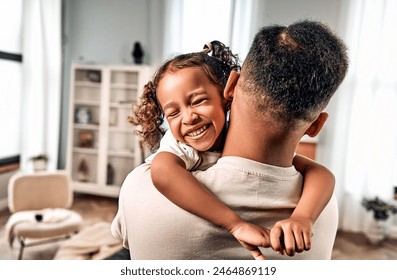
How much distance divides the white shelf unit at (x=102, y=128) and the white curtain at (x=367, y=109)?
0.37 m

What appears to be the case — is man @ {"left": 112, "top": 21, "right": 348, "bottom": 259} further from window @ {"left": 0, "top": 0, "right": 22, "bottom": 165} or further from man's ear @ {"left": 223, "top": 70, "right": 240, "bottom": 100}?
window @ {"left": 0, "top": 0, "right": 22, "bottom": 165}

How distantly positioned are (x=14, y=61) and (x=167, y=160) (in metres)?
0.56

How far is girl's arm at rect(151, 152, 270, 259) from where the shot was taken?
34 cm

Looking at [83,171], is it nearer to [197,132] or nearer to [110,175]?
[110,175]

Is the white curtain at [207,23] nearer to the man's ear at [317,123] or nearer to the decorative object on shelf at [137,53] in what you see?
the decorative object on shelf at [137,53]

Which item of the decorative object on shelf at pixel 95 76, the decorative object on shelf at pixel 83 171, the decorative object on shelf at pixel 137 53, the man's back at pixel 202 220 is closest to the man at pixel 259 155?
the man's back at pixel 202 220

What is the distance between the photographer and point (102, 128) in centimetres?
84

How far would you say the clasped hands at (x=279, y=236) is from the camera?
13.0 inches

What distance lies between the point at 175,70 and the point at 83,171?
2.01 ft

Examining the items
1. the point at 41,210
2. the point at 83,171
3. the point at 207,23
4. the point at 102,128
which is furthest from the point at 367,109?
the point at 41,210

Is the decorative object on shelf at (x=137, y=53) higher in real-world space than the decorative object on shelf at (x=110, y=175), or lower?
higher

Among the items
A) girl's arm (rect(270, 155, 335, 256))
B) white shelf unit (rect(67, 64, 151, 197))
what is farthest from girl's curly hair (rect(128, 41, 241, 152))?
white shelf unit (rect(67, 64, 151, 197))
